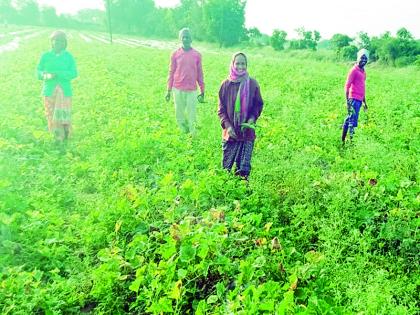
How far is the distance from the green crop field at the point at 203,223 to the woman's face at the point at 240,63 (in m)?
1.31

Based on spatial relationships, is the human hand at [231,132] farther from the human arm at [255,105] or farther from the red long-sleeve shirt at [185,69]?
the red long-sleeve shirt at [185,69]

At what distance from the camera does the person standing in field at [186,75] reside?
7488 mm

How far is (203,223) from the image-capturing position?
4125 mm

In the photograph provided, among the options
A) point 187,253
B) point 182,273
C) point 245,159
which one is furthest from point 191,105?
point 182,273

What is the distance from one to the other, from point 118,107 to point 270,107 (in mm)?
3705

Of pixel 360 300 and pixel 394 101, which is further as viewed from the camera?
pixel 394 101

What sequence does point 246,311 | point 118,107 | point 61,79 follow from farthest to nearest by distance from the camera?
point 118,107 < point 61,79 < point 246,311

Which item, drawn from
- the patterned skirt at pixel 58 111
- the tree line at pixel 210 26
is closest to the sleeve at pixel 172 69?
the patterned skirt at pixel 58 111

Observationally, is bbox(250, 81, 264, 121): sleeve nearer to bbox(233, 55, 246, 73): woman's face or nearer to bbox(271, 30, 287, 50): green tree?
bbox(233, 55, 246, 73): woman's face

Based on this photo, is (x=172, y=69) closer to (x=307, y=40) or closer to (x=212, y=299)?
(x=212, y=299)

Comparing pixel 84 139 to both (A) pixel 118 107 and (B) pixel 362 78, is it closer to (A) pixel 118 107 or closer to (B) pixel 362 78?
(A) pixel 118 107

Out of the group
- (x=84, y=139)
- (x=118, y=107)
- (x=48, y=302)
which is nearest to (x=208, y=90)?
(x=118, y=107)

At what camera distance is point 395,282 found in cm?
363

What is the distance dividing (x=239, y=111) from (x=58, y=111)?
145 inches
